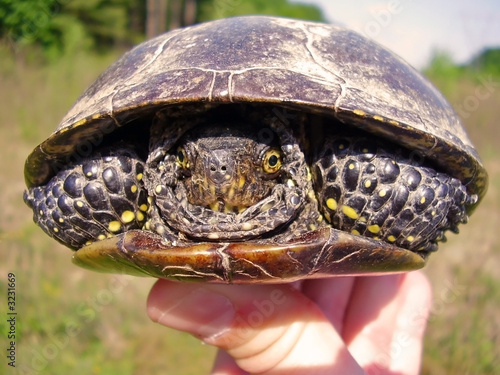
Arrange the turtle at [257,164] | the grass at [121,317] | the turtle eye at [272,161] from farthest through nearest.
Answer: the grass at [121,317], the turtle eye at [272,161], the turtle at [257,164]

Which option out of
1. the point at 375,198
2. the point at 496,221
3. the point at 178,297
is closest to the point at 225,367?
the point at 178,297

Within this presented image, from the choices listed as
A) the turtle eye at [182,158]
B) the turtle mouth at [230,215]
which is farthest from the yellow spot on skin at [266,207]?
the turtle eye at [182,158]

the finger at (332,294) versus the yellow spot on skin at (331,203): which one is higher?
the yellow spot on skin at (331,203)

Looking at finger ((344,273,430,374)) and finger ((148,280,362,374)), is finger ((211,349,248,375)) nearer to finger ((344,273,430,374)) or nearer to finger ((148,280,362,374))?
finger ((148,280,362,374))

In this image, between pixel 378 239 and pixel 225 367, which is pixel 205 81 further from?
pixel 225 367

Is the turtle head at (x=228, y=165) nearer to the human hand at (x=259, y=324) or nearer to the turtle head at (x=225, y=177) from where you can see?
the turtle head at (x=225, y=177)

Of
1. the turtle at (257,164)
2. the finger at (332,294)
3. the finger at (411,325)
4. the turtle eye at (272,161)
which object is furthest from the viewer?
the finger at (332,294)

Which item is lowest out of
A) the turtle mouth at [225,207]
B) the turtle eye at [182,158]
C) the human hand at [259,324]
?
the human hand at [259,324]

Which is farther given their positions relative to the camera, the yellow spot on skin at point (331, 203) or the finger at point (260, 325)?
the finger at point (260, 325)
